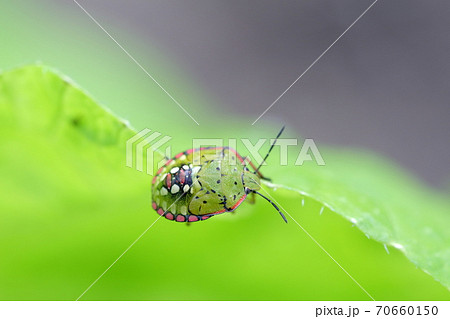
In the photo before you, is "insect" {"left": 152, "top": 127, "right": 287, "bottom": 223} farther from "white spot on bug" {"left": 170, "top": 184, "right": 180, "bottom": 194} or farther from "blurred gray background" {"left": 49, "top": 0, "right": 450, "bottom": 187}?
"blurred gray background" {"left": 49, "top": 0, "right": 450, "bottom": 187}

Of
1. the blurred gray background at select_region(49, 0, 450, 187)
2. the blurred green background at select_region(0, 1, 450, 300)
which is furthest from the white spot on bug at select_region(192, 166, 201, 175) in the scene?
the blurred gray background at select_region(49, 0, 450, 187)

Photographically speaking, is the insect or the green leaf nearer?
the green leaf

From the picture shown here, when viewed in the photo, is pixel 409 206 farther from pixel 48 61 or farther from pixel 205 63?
pixel 205 63

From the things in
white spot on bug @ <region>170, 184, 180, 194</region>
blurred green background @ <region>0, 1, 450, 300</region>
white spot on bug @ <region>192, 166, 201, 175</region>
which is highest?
white spot on bug @ <region>192, 166, 201, 175</region>

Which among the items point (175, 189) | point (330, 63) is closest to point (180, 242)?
point (175, 189)

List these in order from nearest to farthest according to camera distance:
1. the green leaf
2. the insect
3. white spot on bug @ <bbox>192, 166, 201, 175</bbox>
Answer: the green leaf
the insect
white spot on bug @ <bbox>192, 166, 201, 175</bbox>

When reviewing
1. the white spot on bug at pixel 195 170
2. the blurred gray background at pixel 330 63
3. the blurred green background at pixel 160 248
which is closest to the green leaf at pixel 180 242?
the blurred green background at pixel 160 248
